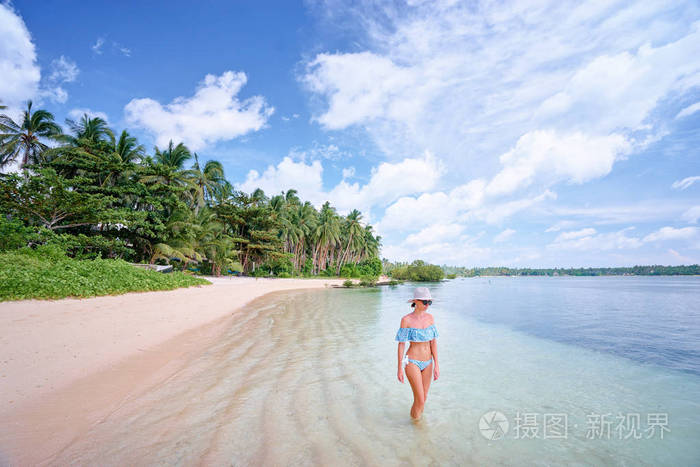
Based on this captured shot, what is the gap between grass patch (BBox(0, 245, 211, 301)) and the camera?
8.20m

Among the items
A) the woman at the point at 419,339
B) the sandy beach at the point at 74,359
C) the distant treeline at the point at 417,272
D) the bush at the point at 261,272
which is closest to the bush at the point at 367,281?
the bush at the point at 261,272

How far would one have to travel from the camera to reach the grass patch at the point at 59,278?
8203mm

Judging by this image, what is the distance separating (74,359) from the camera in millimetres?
4910

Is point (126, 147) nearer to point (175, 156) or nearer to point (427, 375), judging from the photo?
point (175, 156)

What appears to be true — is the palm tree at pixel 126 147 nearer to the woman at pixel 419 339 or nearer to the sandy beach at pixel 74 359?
the sandy beach at pixel 74 359

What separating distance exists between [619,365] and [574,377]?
7.17ft

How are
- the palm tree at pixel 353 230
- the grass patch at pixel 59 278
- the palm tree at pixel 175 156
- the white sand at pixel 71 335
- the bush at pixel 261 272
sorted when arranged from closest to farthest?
the white sand at pixel 71 335
the grass patch at pixel 59 278
the palm tree at pixel 175 156
the bush at pixel 261 272
the palm tree at pixel 353 230

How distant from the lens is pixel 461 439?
3520 millimetres

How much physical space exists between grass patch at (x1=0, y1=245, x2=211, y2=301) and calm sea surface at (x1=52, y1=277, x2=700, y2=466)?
598 centimetres

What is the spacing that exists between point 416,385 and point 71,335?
712cm

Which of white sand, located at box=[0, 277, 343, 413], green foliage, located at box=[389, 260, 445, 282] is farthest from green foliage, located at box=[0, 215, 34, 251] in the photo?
green foliage, located at box=[389, 260, 445, 282]

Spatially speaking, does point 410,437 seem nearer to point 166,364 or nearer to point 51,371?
point 166,364

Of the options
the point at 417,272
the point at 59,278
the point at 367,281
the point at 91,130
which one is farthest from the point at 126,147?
the point at 417,272

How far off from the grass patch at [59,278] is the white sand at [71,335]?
0.40m
